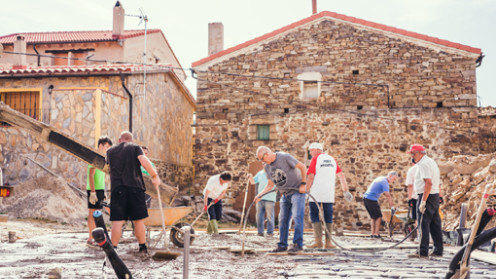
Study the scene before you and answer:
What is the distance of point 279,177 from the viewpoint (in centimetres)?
711

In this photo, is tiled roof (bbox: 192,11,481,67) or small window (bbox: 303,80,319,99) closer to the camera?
tiled roof (bbox: 192,11,481,67)

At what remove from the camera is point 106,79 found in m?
15.4

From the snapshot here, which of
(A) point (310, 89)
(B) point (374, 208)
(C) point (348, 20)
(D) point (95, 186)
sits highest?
(C) point (348, 20)

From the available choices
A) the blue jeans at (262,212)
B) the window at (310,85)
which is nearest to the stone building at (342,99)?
the window at (310,85)

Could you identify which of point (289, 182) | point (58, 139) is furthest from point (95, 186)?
point (289, 182)

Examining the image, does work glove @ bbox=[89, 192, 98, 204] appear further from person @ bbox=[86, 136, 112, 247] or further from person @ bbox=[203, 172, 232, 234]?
person @ bbox=[203, 172, 232, 234]

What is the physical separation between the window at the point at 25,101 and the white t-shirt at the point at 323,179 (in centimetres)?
1015

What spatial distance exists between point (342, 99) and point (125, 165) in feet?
38.1

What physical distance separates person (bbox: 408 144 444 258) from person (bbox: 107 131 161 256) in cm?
376

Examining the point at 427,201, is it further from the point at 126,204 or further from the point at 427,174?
the point at 126,204

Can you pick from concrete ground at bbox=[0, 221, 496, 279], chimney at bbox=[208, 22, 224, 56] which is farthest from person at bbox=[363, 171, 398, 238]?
chimney at bbox=[208, 22, 224, 56]

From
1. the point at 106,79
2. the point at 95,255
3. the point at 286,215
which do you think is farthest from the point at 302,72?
the point at 95,255

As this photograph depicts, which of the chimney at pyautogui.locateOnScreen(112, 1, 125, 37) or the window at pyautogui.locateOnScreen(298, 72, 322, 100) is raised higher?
the chimney at pyautogui.locateOnScreen(112, 1, 125, 37)

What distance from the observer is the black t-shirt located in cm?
612
